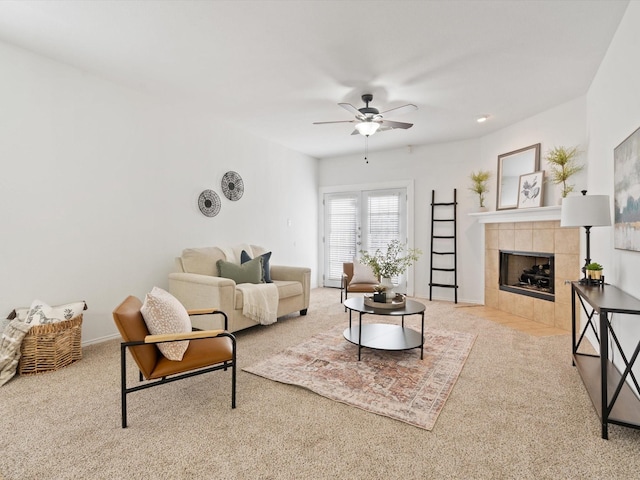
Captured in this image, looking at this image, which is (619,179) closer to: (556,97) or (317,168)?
(556,97)

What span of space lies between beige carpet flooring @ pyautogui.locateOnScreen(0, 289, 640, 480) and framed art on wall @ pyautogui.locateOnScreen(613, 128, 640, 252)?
1.16m

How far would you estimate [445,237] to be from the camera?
5.96 metres

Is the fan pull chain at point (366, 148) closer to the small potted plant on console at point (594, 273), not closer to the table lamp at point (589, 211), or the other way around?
the table lamp at point (589, 211)

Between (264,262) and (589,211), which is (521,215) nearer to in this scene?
(589,211)

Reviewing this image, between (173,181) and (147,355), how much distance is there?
2.81 metres

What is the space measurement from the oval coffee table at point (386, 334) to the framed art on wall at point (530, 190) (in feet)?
8.18

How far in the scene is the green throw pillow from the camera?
425 centimetres

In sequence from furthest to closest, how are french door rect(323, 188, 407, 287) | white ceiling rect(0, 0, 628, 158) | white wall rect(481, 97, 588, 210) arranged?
french door rect(323, 188, 407, 287) < white wall rect(481, 97, 588, 210) < white ceiling rect(0, 0, 628, 158)

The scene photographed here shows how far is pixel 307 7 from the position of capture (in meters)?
2.44

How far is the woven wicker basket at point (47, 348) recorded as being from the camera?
2.78 meters

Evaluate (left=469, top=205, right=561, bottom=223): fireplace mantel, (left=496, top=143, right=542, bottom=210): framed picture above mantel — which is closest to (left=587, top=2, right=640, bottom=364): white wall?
(left=469, top=205, right=561, bottom=223): fireplace mantel

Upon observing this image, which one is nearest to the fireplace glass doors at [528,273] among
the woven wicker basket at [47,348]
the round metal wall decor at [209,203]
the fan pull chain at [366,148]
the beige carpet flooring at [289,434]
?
the beige carpet flooring at [289,434]

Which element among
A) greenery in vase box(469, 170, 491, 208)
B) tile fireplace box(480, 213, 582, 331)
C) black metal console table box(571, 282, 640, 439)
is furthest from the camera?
greenery in vase box(469, 170, 491, 208)

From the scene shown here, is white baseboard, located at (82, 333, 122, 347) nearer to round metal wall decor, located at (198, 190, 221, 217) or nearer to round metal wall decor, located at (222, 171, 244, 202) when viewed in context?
round metal wall decor, located at (198, 190, 221, 217)
